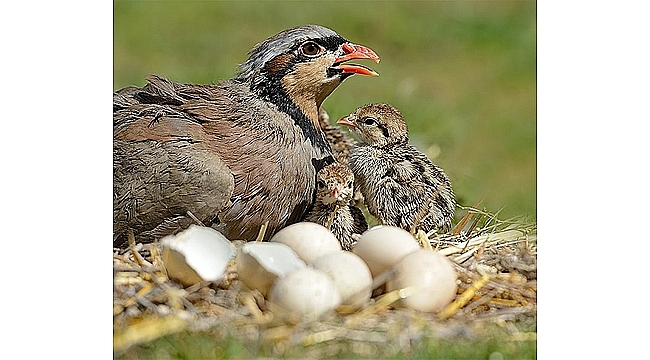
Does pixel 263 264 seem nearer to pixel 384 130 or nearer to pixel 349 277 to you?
pixel 349 277

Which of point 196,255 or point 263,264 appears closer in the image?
point 263,264

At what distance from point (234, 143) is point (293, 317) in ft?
2.83

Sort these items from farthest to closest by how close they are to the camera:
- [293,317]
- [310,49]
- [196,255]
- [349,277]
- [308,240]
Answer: [310,49], [308,240], [196,255], [349,277], [293,317]

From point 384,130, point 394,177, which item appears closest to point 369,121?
point 384,130

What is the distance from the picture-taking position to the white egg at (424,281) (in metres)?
2.87

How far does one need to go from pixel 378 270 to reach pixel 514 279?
20.0 inches

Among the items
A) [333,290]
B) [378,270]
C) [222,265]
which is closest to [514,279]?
[378,270]

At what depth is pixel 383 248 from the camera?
3004mm

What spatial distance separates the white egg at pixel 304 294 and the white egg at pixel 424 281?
0.25 meters

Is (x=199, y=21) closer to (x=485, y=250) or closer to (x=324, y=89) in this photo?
(x=324, y=89)

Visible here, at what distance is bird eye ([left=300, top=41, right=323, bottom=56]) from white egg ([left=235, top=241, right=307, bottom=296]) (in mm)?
853

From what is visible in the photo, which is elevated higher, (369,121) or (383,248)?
(369,121)

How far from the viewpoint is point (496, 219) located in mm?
3941

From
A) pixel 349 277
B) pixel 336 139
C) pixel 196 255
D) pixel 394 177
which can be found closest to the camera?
pixel 349 277
